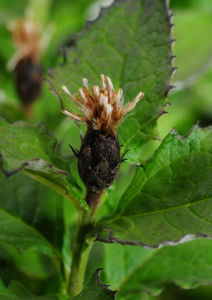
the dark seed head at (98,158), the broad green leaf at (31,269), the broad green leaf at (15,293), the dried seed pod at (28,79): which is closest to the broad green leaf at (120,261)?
the broad green leaf at (31,269)

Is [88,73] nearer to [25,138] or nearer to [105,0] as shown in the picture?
[25,138]

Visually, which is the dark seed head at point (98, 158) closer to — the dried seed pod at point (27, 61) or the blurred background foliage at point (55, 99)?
the blurred background foliage at point (55, 99)

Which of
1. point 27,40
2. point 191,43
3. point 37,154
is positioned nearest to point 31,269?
point 37,154

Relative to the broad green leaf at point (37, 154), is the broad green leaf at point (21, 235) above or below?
below

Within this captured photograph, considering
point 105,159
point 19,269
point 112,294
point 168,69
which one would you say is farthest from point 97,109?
point 19,269

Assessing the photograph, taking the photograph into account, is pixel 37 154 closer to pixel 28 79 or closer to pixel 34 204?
pixel 34 204

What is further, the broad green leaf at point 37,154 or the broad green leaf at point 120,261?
the broad green leaf at point 120,261
